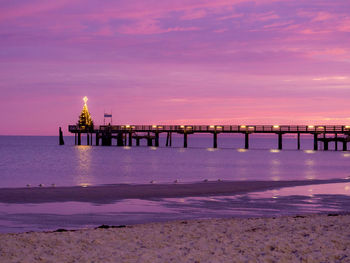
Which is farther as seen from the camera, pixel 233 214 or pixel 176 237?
pixel 233 214

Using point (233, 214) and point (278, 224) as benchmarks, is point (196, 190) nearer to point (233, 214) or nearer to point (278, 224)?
point (233, 214)

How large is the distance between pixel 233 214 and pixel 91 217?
4.23 meters

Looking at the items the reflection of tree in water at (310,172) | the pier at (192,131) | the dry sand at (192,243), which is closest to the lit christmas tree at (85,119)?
the pier at (192,131)

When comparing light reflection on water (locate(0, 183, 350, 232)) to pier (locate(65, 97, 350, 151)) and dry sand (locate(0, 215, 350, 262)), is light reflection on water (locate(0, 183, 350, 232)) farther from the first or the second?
pier (locate(65, 97, 350, 151))

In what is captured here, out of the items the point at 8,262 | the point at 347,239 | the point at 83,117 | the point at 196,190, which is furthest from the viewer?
the point at 83,117

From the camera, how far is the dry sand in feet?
31.2

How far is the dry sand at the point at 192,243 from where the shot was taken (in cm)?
950

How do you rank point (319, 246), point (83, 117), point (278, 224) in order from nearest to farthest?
point (319, 246) < point (278, 224) < point (83, 117)

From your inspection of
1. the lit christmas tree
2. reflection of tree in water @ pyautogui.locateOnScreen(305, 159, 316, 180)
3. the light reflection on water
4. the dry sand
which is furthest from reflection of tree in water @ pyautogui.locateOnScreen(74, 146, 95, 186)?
the lit christmas tree

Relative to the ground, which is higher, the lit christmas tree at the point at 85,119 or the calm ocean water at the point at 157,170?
the lit christmas tree at the point at 85,119

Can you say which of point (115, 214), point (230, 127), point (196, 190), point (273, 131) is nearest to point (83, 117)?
point (230, 127)

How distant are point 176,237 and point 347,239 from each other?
139 inches

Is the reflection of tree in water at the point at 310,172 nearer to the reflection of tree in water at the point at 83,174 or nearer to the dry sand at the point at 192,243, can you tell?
the reflection of tree in water at the point at 83,174

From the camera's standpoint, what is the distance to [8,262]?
363 inches
